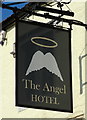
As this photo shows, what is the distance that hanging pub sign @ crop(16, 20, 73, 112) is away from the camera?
962 centimetres

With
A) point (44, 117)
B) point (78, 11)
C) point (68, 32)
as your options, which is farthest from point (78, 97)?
point (68, 32)

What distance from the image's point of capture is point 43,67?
10.1 meters

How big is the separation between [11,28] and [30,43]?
9.91m

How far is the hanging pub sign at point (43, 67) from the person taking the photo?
9.62 meters

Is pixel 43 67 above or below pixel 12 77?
above

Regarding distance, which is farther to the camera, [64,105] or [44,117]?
[44,117]

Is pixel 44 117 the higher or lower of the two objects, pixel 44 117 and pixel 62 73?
the lower

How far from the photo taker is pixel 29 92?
9.63 meters

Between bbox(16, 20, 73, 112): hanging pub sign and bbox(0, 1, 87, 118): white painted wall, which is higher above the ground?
bbox(16, 20, 73, 112): hanging pub sign

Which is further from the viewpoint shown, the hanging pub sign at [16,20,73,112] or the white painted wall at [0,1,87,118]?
the white painted wall at [0,1,87,118]

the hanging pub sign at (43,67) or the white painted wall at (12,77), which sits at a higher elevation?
the hanging pub sign at (43,67)

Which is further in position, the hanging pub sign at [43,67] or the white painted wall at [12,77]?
the white painted wall at [12,77]

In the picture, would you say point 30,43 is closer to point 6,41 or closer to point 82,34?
point 82,34

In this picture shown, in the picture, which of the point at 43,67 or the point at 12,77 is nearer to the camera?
the point at 43,67
